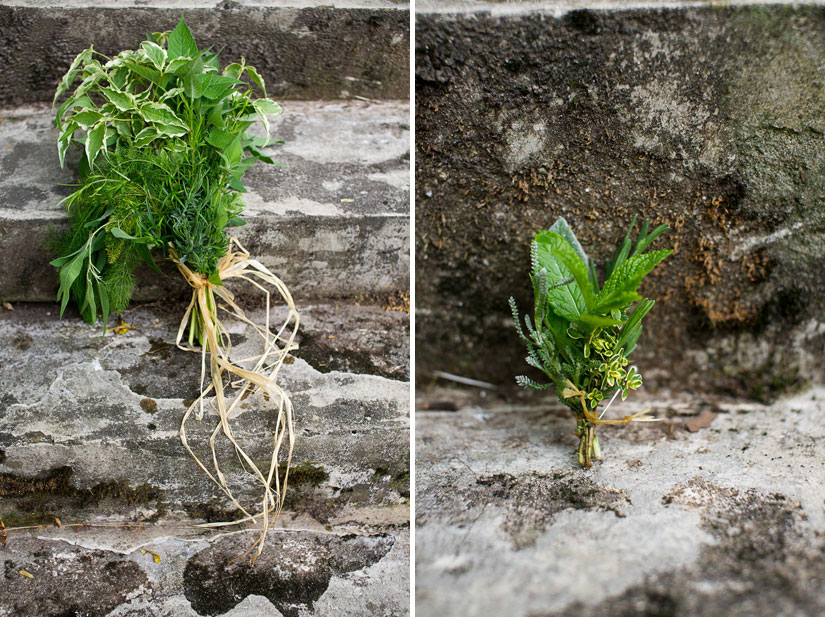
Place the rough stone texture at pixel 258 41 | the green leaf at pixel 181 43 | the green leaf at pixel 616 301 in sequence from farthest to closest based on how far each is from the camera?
the rough stone texture at pixel 258 41, the green leaf at pixel 181 43, the green leaf at pixel 616 301

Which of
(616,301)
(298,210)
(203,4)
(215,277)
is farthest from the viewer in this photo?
(203,4)

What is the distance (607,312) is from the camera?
959mm

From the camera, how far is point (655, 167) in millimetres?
1176

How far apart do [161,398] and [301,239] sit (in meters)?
0.44

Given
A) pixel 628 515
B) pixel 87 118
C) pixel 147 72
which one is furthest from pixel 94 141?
pixel 628 515

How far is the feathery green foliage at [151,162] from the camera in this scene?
3.15 ft

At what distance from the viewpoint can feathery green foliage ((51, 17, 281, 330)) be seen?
0.96m

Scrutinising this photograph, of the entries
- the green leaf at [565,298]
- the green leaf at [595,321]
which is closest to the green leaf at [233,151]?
the green leaf at [565,298]

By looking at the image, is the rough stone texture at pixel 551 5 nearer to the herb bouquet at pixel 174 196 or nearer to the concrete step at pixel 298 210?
the concrete step at pixel 298 210

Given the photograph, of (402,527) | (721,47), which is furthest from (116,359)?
(721,47)

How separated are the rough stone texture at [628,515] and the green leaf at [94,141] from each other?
2.87 feet

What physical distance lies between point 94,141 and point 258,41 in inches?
20.2

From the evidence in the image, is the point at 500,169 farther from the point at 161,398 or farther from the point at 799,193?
the point at 161,398

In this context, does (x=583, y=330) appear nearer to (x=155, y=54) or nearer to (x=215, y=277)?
(x=215, y=277)
